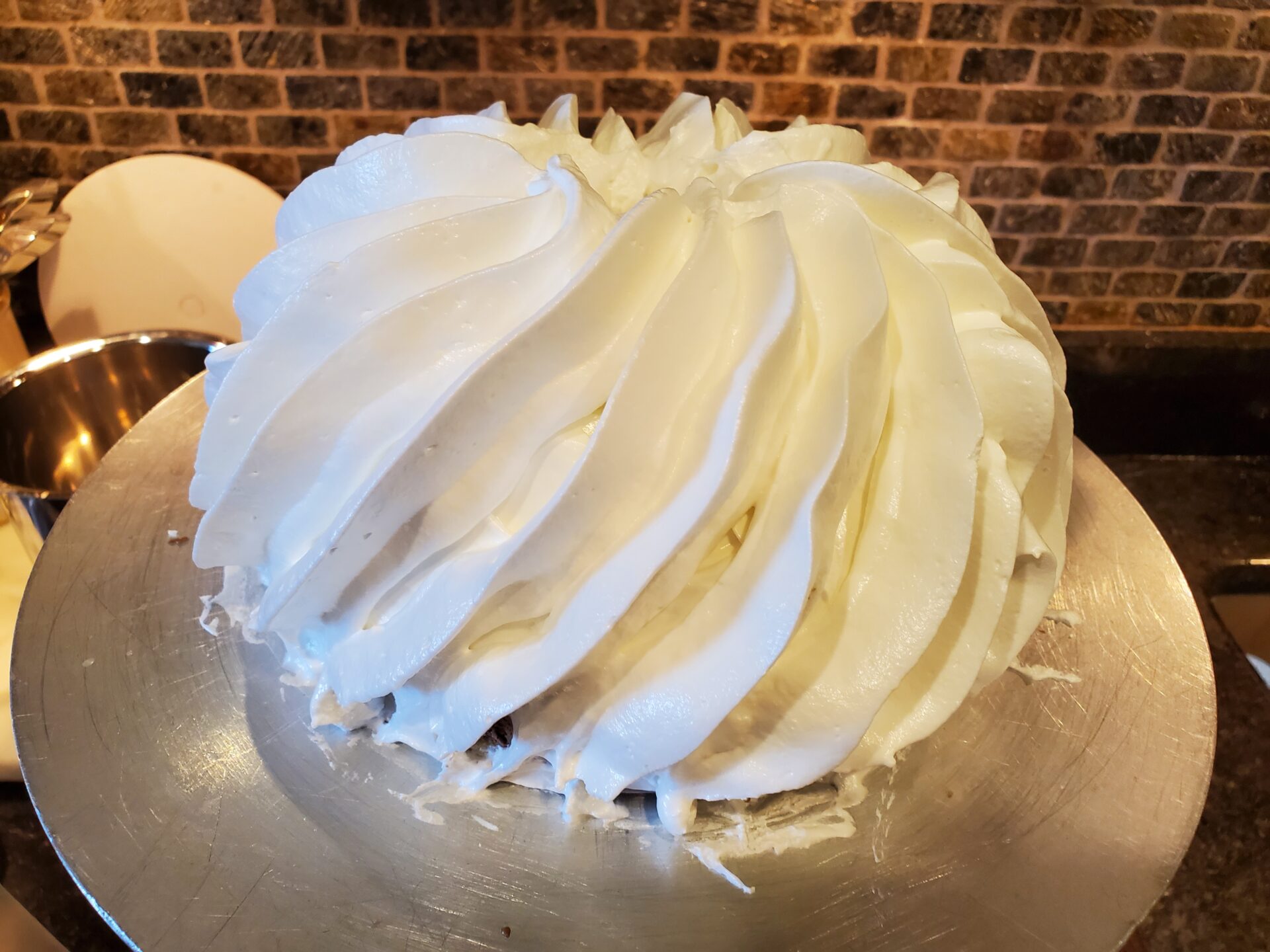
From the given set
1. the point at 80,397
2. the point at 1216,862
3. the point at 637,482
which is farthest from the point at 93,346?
the point at 1216,862

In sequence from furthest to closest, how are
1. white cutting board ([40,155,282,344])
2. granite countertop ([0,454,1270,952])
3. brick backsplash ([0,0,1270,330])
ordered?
white cutting board ([40,155,282,344]) < brick backsplash ([0,0,1270,330]) < granite countertop ([0,454,1270,952])

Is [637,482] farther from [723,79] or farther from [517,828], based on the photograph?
[723,79]

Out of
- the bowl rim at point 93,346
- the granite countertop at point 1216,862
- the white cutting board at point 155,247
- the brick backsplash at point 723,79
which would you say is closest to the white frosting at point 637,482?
the granite countertop at point 1216,862

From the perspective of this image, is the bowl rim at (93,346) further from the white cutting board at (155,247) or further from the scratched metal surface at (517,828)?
the scratched metal surface at (517,828)

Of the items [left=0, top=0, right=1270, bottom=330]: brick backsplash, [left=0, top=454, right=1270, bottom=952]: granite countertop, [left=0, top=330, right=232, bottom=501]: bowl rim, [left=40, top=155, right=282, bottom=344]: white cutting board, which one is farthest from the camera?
[left=40, top=155, right=282, bottom=344]: white cutting board

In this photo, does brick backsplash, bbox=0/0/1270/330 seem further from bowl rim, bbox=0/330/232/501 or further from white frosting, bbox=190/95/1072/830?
white frosting, bbox=190/95/1072/830

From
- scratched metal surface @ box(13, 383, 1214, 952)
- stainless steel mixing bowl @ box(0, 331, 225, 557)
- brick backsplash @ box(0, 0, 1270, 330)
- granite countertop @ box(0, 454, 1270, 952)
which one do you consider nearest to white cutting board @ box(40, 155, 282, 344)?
brick backsplash @ box(0, 0, 1270, 330)
